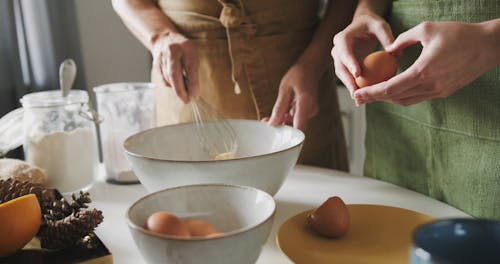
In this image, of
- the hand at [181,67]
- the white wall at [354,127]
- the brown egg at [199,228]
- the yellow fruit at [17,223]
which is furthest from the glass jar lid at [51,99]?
the white wall at [354,127]

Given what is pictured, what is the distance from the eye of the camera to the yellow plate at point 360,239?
0.59m

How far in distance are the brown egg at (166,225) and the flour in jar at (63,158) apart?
0.38 m

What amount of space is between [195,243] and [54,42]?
4.73ft

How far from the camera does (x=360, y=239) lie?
0.63 m

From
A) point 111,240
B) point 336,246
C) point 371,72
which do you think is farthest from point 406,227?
point 111,240

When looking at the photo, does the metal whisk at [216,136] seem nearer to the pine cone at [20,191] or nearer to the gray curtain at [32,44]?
the pine cone at [20,191]

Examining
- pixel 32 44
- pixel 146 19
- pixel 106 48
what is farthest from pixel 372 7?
pixel 106 48

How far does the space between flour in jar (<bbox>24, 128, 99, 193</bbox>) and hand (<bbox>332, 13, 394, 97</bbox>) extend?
16.2 inches

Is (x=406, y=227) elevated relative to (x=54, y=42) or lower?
lower

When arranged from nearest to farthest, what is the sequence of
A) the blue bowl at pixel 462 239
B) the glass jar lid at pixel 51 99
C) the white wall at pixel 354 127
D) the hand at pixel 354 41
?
the blue bowl at pixel 462 239 < the hand at pixel 354 41 < the glass jar lid at pixel 51 99 < the white wall at pixel 354 127

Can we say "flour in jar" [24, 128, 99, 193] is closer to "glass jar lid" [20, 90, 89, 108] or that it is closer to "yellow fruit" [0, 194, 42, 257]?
"glass jar lid" [20, 90, 89, 108]

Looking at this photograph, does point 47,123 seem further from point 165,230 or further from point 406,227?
point 406,227

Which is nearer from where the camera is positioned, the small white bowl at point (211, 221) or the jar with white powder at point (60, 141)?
the small white bowl at point (211, 221)

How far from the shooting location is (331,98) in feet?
3.81
